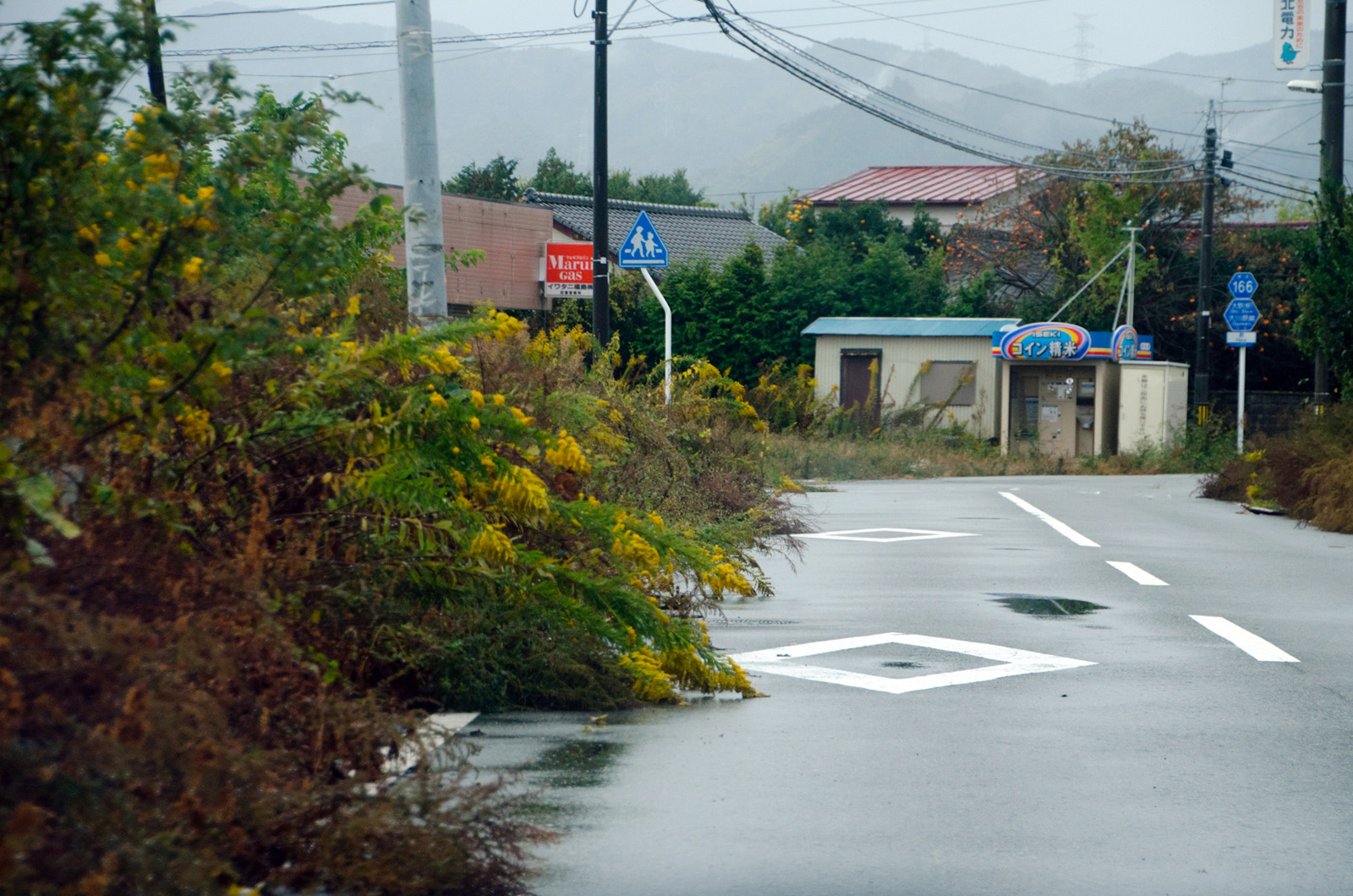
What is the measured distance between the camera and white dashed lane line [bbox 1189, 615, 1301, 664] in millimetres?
8078

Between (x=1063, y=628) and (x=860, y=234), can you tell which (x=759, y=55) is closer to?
(x=1063, y=628)

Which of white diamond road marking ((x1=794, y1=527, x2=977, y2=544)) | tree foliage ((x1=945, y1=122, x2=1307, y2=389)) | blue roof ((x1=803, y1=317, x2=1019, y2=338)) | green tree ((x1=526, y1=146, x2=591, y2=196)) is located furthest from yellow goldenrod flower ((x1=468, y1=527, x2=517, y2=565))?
green tree ((x1=526, y1=146, x2=591, y2=196))

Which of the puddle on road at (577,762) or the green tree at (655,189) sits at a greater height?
the green tree at (655,189)

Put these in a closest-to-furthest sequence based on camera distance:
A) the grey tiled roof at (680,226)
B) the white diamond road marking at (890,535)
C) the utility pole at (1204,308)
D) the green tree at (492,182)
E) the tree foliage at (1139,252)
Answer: the white diamond road marking at (890,535)
the utility pole at (1204,308)
the tree foliage at (1139,252)
the grey tiled roof at (680,226)
the green tree at (492,182)

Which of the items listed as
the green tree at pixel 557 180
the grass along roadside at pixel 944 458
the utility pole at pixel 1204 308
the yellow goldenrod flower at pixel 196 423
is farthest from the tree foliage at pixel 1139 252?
Answer: the yellow goldenrod flower at pixel 196 423

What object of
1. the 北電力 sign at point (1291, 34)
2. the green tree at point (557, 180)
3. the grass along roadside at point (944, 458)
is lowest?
the grass along roadside at point (944, 458)

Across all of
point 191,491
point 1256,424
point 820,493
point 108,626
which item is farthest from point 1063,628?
point 1256,424

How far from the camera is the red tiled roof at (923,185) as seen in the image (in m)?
59.1

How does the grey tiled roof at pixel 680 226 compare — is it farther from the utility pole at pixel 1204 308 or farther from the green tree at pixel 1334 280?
the green tree at pixel 1334 280

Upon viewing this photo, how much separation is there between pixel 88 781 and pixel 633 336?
1305 inches

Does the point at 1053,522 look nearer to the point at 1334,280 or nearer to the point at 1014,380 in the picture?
the point at 1334,280

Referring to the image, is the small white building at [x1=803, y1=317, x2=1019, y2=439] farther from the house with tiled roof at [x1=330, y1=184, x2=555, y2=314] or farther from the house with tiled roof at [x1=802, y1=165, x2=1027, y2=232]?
the house with tiled roof at [x1=802, y1=165, x2=1027, y2=232]

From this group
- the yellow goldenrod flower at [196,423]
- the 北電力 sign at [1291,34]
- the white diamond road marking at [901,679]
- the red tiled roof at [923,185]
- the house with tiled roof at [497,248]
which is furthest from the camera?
the red tiled roof at [923,185]

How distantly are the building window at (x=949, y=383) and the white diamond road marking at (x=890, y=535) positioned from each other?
1978cm
